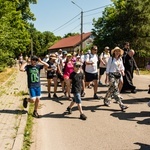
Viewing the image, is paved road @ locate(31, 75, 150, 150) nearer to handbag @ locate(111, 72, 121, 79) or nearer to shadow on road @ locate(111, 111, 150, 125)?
shadow on road @ locate(111, 111, 150, 125)

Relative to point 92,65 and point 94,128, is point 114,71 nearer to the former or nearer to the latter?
point 92,65

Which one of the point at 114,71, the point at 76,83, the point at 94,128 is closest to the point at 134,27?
the point at 114,71

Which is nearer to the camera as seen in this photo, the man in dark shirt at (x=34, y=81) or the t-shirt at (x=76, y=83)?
the t-shirt at (x=76, y=83)

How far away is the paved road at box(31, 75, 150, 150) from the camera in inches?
235

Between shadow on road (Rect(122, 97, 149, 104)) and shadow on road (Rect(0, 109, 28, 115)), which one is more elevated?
shadow on road (Rect(122, 97, 149, 104))

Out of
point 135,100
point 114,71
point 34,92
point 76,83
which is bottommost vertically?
point 135,100

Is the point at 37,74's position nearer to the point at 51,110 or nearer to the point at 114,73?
the point at 51,110

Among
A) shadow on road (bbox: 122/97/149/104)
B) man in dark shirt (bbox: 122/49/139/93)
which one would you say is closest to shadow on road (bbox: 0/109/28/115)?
shadow on road (bbox: 122/97/149/104)

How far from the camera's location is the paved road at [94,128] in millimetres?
5961

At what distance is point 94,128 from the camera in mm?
7113

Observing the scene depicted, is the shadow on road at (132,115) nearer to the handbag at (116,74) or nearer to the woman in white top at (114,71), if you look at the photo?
the woman in white top at (114,71)

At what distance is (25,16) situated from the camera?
48.5 meters

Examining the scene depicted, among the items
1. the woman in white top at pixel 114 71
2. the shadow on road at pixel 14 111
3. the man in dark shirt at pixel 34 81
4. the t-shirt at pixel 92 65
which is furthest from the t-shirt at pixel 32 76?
the t-shirt at pixel 92 65

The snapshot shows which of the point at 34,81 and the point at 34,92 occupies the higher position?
the point at 34,81
